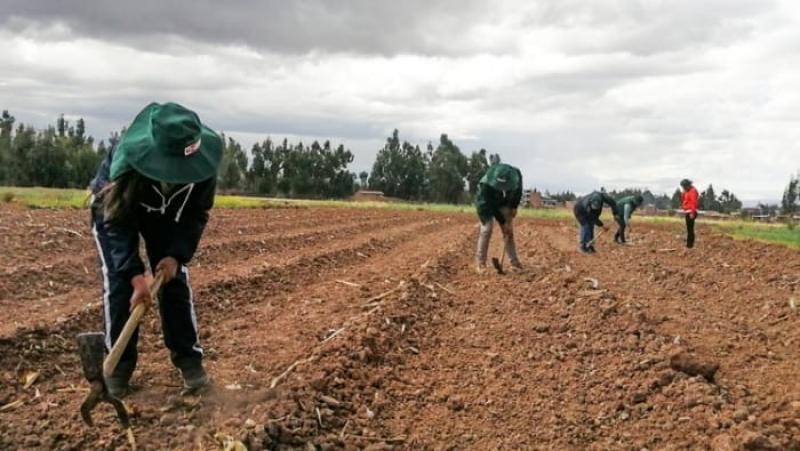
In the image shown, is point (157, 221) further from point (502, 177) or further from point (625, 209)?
point (625, 209)

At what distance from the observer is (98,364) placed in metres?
3.59

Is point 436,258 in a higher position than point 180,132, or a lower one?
lower

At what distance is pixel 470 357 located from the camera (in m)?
5.44

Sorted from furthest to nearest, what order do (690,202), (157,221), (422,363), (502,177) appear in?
(690,202), (502,177), (422,363), (157,221)

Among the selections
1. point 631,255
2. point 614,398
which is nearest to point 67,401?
point 614,398

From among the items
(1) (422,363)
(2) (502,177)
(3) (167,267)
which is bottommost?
(1) (422,363)

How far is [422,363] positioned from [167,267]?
2.04 m

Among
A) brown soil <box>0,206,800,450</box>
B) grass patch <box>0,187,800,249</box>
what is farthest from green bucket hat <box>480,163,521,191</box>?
grass patch <box>0,187,800,249</box>

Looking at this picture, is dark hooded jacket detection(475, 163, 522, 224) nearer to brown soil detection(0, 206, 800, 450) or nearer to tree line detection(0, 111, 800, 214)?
brown soil detection(0, 206, 800, 450)

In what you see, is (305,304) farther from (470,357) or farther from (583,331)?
(583,331)

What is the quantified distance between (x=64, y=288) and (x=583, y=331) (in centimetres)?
507

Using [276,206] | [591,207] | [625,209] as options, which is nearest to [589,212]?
[591,207]

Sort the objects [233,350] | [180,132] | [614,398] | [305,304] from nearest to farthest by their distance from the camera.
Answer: [180,132], [614,398], [233,350], [305,304]

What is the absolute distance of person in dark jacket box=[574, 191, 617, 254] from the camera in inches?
545
